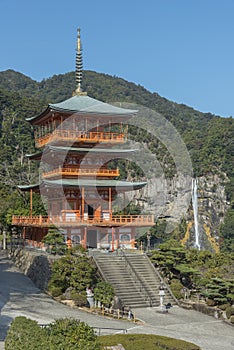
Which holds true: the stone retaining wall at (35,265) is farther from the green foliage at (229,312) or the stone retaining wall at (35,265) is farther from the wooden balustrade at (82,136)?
the green foliage at (229,312)

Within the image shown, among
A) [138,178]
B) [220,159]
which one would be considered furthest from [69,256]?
[220,159]

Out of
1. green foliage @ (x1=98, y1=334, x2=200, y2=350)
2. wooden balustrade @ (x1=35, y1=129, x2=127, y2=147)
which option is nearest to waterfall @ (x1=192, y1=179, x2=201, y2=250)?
wooden balustrade @ (x1=35, y1=129, x2=127, y2=147)

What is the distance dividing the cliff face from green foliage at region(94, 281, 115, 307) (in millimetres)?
56195

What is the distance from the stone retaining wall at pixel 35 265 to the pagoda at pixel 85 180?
3.98ft

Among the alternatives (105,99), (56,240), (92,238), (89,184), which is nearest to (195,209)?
(105,99)

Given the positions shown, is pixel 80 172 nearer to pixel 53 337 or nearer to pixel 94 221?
pixel 94 221

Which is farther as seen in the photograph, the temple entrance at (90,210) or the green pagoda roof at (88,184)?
the temple entrance at (90,210)

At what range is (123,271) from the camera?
2808cm

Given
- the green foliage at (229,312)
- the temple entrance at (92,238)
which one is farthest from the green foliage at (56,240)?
the green foliage at (229,312)

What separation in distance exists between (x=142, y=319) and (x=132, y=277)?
15.3ft

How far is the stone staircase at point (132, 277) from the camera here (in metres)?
25.8

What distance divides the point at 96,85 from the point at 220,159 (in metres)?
62.0

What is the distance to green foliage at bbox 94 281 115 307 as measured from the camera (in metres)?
24.4

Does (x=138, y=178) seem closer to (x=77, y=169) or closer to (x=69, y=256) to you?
(x=77, y=169)
